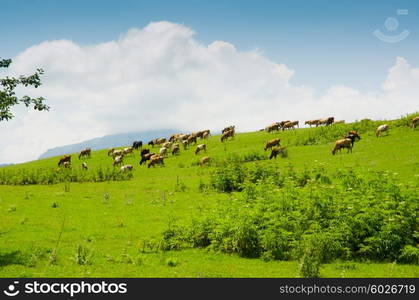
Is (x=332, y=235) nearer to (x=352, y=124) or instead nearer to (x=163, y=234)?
(x=163, y=234)

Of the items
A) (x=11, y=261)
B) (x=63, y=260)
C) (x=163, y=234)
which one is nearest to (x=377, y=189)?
(x=163, y=234)

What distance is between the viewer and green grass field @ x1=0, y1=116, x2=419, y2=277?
47.3ft

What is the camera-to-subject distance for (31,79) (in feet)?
55.6

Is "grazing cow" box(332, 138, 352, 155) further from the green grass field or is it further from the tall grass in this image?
the tall grass

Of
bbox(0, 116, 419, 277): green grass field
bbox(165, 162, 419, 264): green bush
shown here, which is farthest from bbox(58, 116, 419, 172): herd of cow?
bbox(165, 162, 419, 264): green bush

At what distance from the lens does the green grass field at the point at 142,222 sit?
567 inches

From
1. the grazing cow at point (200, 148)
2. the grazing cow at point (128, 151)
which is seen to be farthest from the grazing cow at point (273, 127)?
the grazing cow at point (128, 151)

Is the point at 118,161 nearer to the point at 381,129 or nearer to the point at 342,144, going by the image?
the point at 342,144

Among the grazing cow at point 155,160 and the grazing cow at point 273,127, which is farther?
the grazing cow at point 273,127

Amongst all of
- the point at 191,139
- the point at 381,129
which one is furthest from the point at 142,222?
the point at 191,139

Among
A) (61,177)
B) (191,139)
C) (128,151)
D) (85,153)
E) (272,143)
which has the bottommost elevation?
(61,177)

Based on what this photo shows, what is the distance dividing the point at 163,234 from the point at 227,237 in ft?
10.9

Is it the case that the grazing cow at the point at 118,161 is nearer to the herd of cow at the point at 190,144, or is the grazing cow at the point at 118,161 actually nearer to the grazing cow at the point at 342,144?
the herd of cow at the point at 190,144

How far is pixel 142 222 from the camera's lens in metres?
22.8
